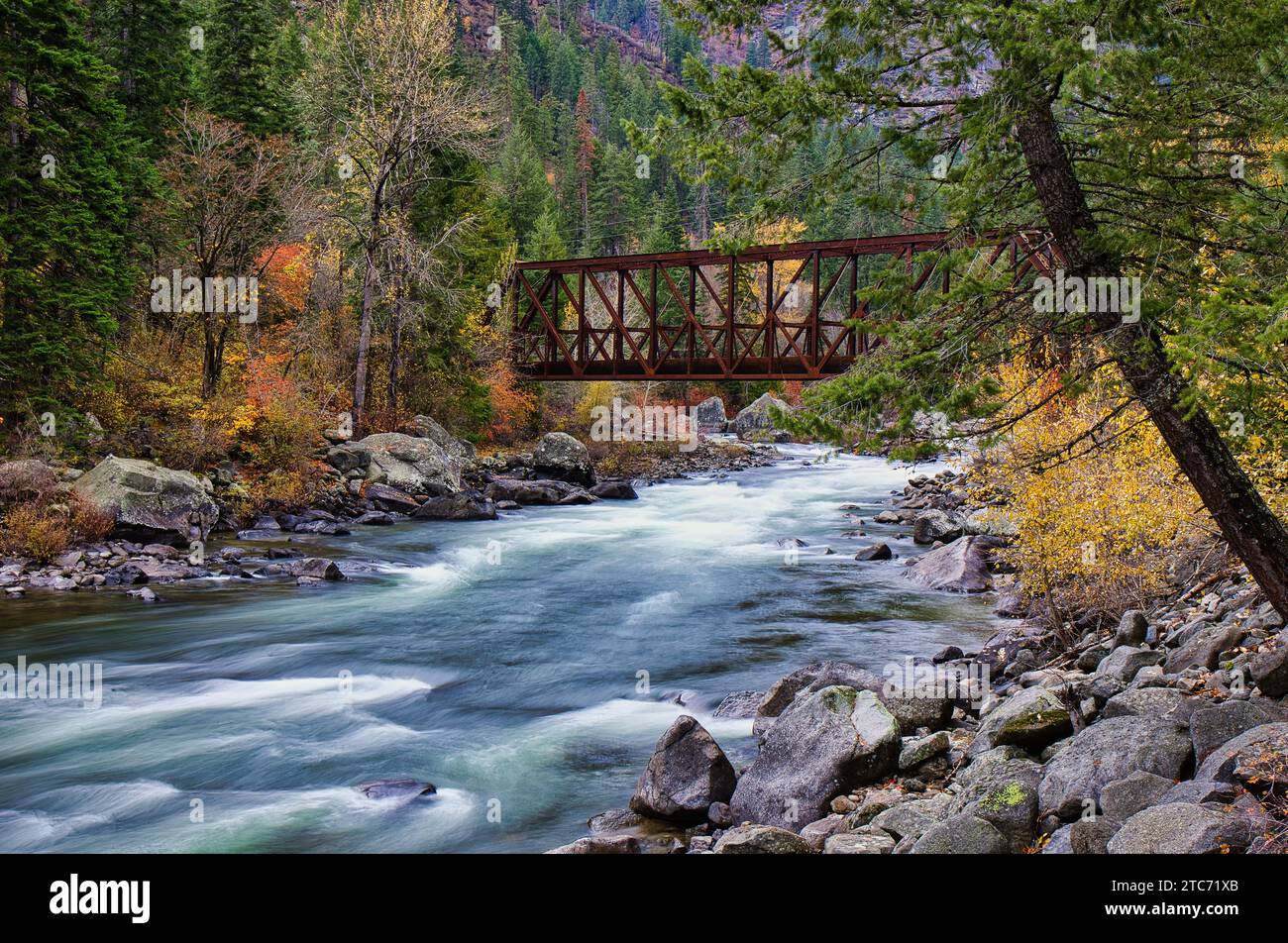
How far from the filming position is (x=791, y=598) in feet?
58.3

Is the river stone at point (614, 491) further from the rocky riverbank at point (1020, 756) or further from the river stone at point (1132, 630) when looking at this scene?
the river stone at point (1132, 630)

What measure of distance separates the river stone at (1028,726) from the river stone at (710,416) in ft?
174

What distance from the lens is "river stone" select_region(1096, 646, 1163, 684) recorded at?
29.8 ft

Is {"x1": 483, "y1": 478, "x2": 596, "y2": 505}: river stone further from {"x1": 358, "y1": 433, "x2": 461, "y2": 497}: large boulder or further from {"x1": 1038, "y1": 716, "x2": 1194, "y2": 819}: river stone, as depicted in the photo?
{"x1": 1038, "y1": 716, "x2": 1194, "y2": 819}: river stone

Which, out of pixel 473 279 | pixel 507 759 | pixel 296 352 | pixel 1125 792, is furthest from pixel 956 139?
pixel 473 279

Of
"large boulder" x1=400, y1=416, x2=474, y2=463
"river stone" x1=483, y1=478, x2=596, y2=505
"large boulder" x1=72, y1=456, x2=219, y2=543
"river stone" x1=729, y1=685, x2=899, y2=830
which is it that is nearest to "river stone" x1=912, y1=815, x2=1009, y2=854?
"river stone" x1=729, y1=685, x2=899, y2=830

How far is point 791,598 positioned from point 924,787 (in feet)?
32.7

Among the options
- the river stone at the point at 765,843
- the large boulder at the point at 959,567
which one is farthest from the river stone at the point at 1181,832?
the large boulder at the point at 959,567

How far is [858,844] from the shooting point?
6555 mm

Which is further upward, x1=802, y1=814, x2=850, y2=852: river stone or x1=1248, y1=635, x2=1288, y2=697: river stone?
x1=1248, y1=635, x2=1288, y2=697: river stone

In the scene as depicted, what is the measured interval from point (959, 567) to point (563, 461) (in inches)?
792

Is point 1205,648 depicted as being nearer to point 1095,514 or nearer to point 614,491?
point 1095,514

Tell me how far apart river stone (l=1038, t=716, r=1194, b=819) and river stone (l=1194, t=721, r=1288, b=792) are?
26 cm
